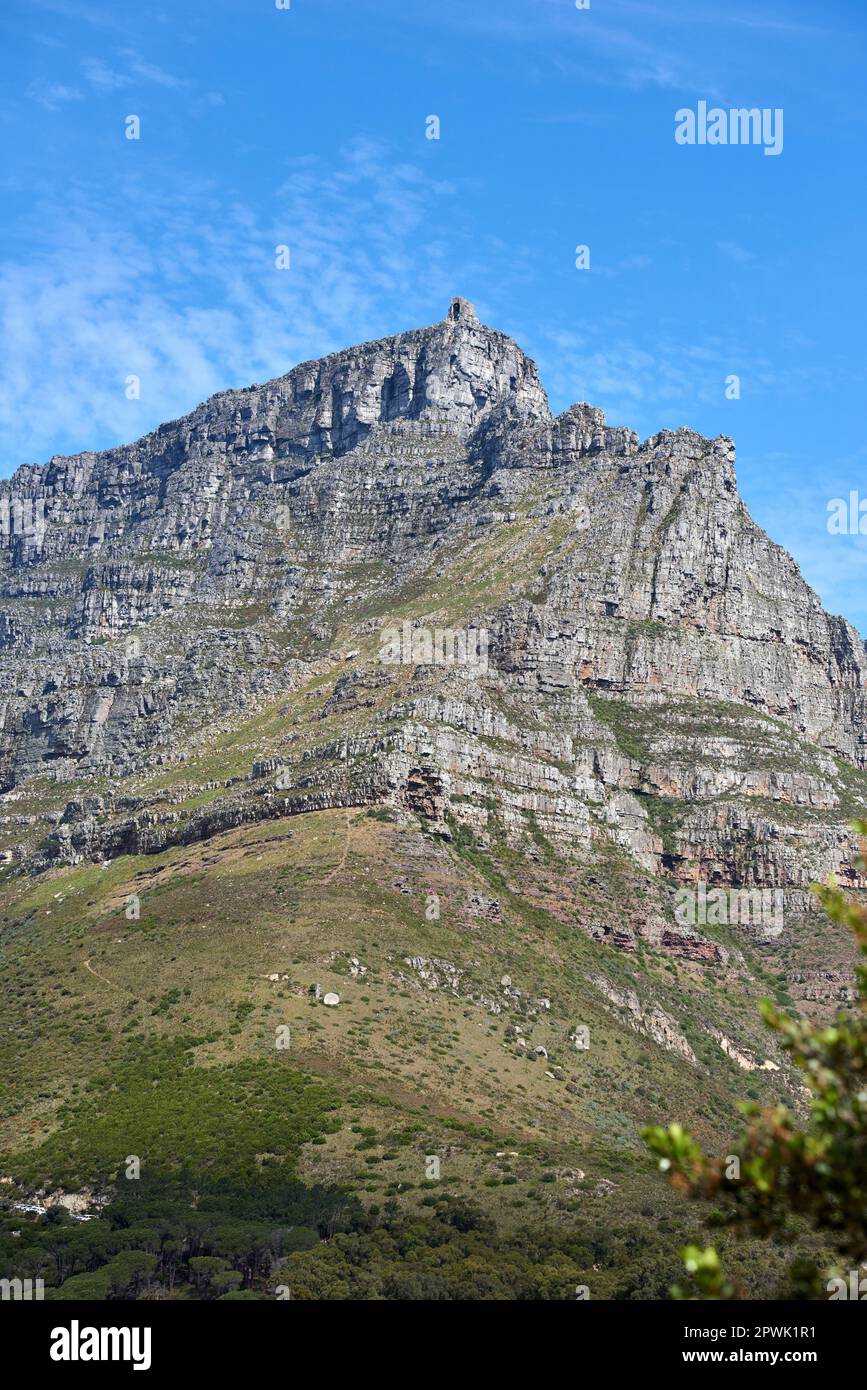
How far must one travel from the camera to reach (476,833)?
117500mm

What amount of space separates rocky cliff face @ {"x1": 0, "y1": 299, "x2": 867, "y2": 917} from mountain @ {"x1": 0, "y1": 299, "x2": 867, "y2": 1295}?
1.52ft

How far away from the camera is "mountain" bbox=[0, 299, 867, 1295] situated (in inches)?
3120

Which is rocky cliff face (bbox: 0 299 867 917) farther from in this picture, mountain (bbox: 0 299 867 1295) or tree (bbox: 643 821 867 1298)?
tree (bbox: 643 821 867 1298)

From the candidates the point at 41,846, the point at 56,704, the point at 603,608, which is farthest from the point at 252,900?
the point at 56,704

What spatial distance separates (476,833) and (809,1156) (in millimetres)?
104144

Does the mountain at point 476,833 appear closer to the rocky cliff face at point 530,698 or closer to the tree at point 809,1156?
the rocky cliff face at point 530,698

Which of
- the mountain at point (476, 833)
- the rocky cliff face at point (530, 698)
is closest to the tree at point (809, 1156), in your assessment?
the mountain at point (476, 833)

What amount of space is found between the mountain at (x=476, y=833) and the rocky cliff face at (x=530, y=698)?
1.52ft

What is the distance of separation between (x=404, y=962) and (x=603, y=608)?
3008 inches

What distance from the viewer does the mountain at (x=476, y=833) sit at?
260ft

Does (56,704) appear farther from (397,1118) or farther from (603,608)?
(397,1118)

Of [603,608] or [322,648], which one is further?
[322,648]

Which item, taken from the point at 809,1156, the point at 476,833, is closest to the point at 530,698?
the point at 476,833

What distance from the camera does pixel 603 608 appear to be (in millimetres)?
158500
